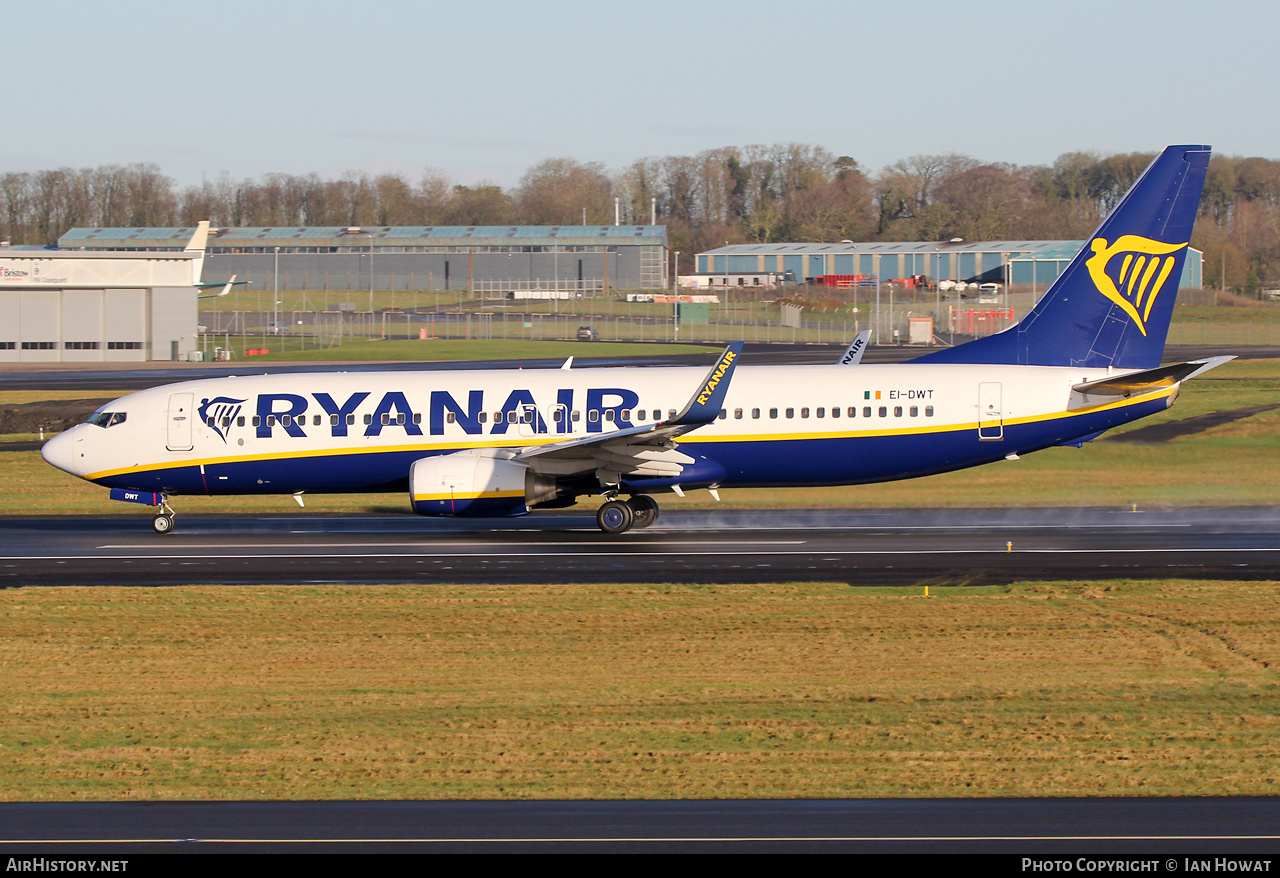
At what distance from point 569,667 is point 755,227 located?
183967 mm

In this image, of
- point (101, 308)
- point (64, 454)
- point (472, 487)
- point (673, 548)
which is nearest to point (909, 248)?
point (101, 308)

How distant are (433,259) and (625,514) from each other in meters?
126

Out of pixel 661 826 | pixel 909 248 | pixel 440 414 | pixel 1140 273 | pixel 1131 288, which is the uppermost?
pixel 909 248

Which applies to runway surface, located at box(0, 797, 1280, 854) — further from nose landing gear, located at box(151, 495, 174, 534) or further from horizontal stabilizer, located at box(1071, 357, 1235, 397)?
nose landing gear, located at box(151, 495, 174, 534)

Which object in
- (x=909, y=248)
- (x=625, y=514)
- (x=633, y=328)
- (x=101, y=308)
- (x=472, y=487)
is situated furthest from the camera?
(x=909, y=248)

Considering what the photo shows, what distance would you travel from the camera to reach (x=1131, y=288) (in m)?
28.8

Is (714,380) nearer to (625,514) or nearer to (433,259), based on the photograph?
(625,514)

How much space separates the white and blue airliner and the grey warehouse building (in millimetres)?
119210

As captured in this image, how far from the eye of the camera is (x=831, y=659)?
1677 centimetres

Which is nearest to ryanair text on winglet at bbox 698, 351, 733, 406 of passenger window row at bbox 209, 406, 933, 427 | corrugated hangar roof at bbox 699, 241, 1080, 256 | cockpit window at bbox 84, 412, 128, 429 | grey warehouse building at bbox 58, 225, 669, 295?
passenger window row at bbox 209, 406, 933, 427

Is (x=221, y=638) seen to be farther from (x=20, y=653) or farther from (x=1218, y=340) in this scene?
(x=1218, y=340)

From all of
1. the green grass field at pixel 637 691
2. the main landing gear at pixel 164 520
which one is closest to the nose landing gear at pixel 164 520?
the main landing gear at pixel 164 520

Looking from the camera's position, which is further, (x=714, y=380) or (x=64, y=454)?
(x=64, y=454)

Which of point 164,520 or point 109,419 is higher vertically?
point 109,419
